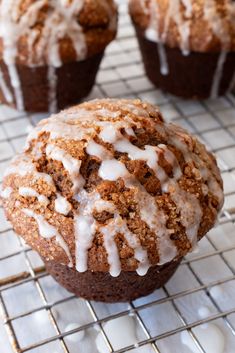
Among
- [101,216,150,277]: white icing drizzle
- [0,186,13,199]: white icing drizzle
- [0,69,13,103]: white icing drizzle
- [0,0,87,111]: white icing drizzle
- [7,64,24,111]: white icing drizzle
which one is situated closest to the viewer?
[101,216,150,277]: white icing drizzle

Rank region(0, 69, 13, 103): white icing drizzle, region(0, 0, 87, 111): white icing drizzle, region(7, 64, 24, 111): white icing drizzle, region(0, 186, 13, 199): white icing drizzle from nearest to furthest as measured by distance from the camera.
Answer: region(0, 186, 13, 199): white icing drizzle
region(0, 0, 87, 111): white icing drizzle
region(7, 64, 24, 111): white icing drizzle
region(0, 69, 13, 103): white icing drizzle

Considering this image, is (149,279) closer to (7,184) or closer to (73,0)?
(7,184)

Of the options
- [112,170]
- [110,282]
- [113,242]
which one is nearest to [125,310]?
[110,282]

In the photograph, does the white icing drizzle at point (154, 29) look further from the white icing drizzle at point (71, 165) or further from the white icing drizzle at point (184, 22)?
the white icing drizzle at point (71, 165)

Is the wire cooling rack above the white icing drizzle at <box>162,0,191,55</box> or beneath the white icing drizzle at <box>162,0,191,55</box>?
beneath

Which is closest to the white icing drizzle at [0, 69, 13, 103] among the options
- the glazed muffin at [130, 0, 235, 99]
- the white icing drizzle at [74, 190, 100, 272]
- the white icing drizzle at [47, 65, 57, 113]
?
the white icing drizzle at [47, 65, 57, 113]

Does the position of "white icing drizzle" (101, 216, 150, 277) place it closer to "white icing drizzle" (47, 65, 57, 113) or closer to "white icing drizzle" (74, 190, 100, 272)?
"white icing drizzle" (74, 190, 100, 272)

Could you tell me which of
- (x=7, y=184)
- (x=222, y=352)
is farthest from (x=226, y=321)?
(x=7, y=184)
